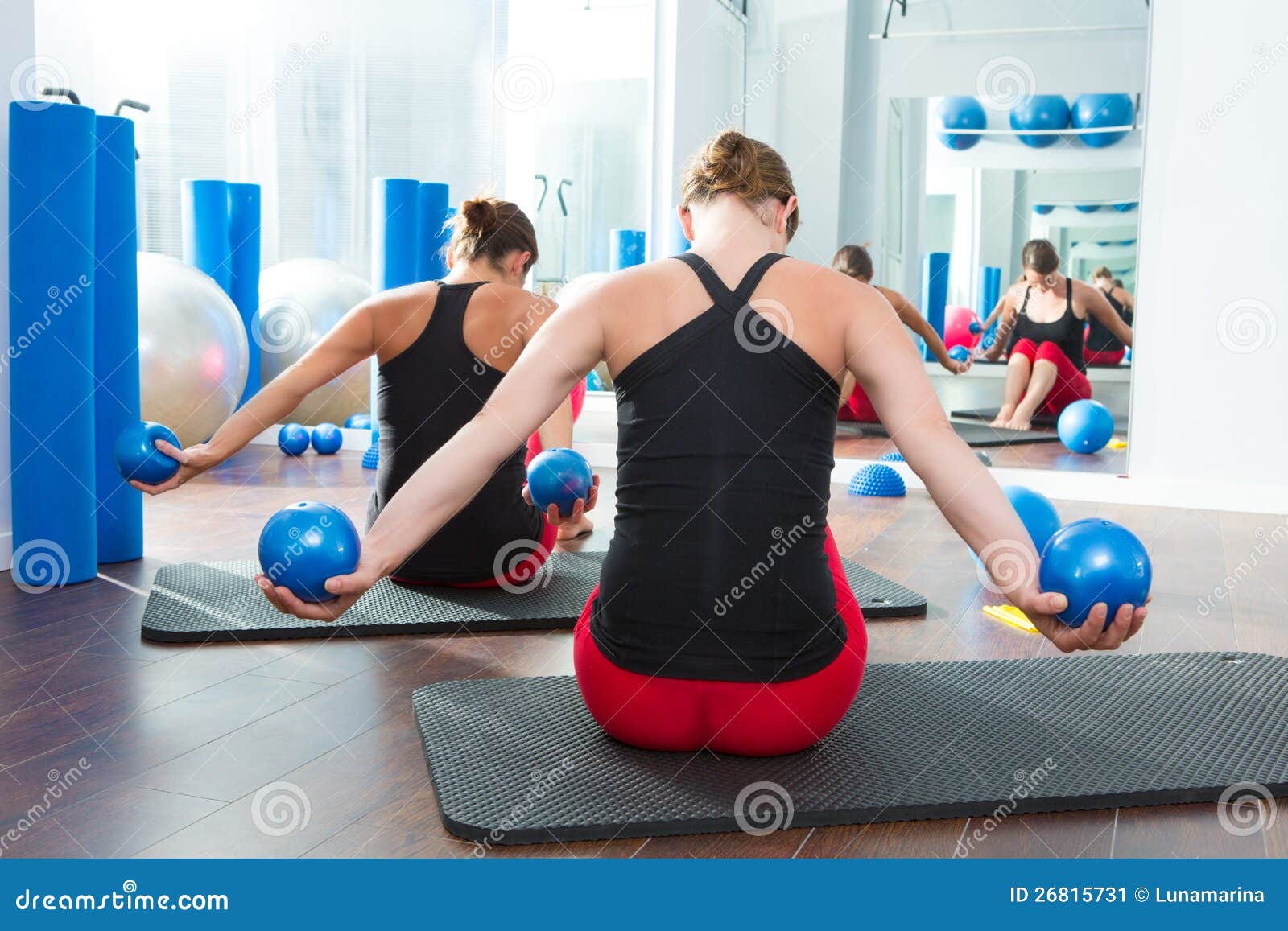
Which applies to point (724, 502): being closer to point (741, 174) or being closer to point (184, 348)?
point (741, 174)

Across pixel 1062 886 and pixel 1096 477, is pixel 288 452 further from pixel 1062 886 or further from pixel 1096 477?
pixel 1062 886

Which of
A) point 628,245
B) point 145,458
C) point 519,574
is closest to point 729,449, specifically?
point 145,458

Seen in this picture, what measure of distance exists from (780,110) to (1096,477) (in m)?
2.57

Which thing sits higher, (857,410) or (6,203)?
A: (6,203)

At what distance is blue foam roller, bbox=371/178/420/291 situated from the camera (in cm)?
596

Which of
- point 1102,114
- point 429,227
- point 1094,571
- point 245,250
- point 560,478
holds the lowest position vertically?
point 560,478

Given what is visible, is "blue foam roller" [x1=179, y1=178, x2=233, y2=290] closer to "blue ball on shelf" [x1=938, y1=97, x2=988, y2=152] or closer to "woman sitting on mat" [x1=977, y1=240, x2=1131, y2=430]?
"blue ball on shelf" [x1=938, y1=97, x2=988, y2=152]

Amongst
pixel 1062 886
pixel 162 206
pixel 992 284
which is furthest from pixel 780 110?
pixel 1062 886

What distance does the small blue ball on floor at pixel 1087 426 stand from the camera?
611cm

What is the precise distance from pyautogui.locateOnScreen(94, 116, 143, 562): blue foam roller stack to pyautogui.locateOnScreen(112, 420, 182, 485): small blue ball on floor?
109 cm

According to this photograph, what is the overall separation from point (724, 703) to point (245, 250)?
528 centimetres

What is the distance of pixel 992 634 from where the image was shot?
3146 millimetres

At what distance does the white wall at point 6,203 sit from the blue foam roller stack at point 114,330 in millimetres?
242

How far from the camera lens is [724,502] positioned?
1.94 metres
